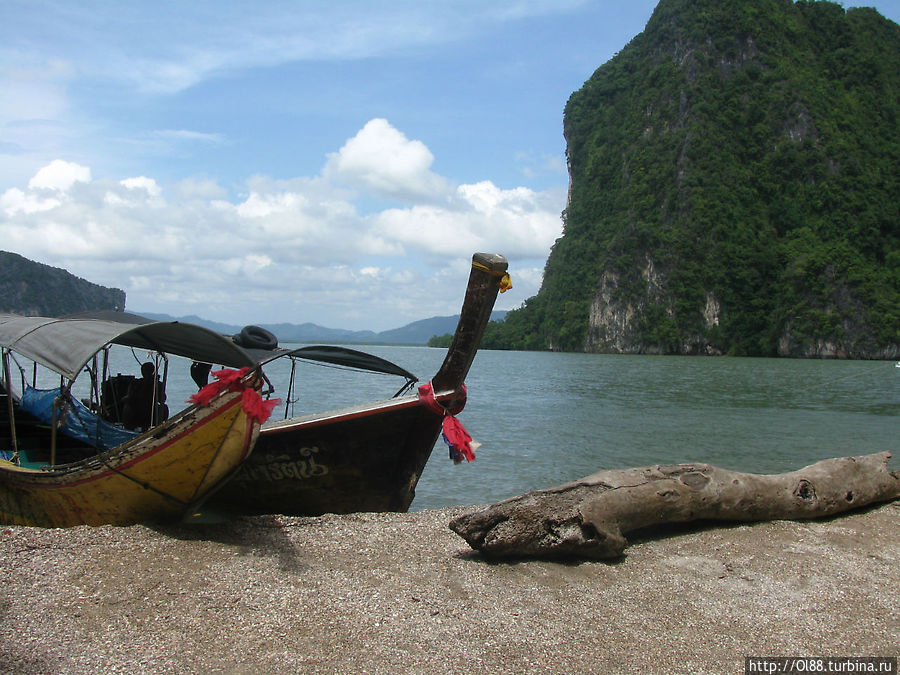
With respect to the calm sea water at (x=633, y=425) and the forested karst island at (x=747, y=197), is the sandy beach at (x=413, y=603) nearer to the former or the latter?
the calm sea water at (x=633, y=425)

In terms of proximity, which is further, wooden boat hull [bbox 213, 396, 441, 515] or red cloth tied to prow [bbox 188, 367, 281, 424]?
wooden boat hull [bbox 213, 396, 441, 515]

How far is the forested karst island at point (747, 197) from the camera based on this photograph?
72.9 metres

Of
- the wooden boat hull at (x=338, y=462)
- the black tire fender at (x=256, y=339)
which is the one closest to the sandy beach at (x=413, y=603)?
the wooden boat hull at (x=338, y=462)

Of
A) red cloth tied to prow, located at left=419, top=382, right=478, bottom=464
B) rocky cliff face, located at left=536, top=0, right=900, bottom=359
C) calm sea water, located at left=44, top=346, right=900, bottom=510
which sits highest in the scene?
rocky cliff face, located at left=536, top=0, right=900, bottom=359

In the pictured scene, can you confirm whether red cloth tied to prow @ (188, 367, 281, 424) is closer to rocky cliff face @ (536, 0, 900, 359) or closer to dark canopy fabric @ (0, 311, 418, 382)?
dark canopy fabric @ (0, 311, 418, 382)

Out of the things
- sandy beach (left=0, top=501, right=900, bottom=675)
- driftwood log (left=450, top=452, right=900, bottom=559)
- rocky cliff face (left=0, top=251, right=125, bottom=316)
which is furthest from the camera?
rocky cliff face (left=0, top=251, right=125, bottom=316)

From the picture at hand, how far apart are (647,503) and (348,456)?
288cm

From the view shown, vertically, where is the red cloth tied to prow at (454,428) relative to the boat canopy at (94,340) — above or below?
below

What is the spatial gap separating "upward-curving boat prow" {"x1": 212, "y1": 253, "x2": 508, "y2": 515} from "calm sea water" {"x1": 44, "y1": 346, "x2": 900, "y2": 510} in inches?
101

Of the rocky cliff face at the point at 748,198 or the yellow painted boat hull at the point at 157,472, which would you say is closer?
the yellow painted boat hull at the point at 157,472

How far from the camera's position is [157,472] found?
→ 18.1 ft

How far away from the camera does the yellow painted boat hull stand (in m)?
5.36

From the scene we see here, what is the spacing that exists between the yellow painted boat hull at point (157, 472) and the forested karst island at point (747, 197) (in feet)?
242

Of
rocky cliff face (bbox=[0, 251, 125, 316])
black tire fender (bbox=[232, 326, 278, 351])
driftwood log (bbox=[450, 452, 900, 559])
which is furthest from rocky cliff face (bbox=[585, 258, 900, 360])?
black tire fender (bbox=[232, 326, 278, 351])
